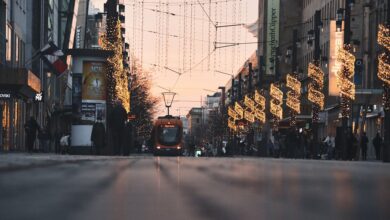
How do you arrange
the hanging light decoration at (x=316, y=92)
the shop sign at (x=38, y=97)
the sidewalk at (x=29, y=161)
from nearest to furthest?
the sidewalk at (x=29, y=161) < the hanging light decoration at (x=316, y=92) < the shop sign at (x=38, y=97)

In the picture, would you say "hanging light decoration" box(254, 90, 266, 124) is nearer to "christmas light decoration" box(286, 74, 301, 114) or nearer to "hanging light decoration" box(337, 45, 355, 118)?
"christmas light decoration" box(286, 74, 301, 114)

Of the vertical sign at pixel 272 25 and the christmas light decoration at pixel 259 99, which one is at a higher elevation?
the vertical sign at pixel 272 25

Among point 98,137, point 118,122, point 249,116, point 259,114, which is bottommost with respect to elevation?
point 98,137

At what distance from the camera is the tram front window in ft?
225

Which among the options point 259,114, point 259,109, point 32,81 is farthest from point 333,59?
point 259,109

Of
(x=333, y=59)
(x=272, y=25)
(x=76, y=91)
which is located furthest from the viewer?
(x=272, y=25)

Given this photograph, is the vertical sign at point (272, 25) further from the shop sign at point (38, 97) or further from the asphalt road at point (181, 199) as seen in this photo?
the asphalt road at point (181, 199)

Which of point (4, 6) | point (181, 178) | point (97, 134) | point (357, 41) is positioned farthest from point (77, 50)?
point (357, 41)

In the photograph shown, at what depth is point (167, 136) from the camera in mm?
68750

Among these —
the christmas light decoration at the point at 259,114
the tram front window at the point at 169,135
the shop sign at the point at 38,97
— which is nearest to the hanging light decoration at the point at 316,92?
the shop sign at the point at 38,97

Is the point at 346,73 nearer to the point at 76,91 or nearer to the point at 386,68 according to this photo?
the point at 386,68

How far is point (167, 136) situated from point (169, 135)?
0.60ft

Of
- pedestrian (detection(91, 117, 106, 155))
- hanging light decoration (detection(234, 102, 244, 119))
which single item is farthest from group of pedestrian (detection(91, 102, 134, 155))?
hanging light decoration (detection(234, 102, 244, 119))

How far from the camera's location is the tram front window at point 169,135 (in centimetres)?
6850
